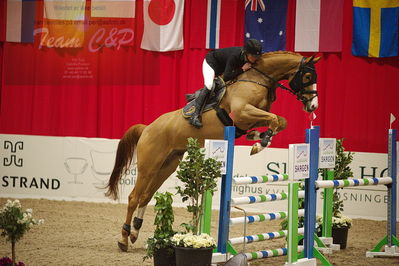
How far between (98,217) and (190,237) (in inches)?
153

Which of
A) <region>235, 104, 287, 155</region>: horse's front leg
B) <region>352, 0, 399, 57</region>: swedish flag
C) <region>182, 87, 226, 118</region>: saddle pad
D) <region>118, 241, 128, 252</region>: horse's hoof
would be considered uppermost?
<region>352, 0, 399, 57</region>: swedish flag

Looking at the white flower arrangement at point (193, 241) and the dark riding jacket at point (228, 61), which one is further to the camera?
the dark riding jacket at point (228, 61)

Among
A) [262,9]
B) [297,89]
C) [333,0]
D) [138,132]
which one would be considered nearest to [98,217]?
[138,132]

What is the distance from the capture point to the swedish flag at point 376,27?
8469mm

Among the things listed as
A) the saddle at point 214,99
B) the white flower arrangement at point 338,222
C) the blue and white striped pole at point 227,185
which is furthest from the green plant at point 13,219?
the white flower arrangement at point 338,222

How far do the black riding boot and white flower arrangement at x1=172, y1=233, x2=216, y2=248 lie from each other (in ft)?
5.46

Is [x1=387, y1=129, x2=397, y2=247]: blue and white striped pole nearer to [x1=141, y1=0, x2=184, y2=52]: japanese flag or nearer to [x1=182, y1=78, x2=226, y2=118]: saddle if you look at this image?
[x1=182, y1=78, x2=226, y2=118]: saddle

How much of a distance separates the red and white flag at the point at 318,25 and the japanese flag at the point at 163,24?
1.91 meters

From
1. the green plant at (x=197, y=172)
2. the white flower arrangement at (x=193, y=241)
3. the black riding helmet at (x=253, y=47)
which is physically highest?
the black riding helmet at (x=253, y=47)

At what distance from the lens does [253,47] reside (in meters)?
5.37

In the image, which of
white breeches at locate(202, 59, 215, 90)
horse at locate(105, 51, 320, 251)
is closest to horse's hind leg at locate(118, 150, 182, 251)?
horse at locate(105, 51, 320, 251)

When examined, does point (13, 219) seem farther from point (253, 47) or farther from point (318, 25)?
point (318, 25)

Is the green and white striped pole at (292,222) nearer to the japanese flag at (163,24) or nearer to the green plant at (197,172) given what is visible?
the green plant at (197,172)

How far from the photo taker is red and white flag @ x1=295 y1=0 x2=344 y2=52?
873 centimetres
